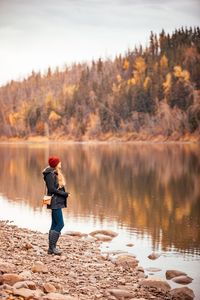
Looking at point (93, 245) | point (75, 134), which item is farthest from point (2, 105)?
point (93, 245)

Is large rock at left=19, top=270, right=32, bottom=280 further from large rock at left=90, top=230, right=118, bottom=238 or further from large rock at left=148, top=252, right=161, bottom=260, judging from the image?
large rock at left=90, top=230, right=118, bottom=238

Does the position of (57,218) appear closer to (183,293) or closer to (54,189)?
(54,189)

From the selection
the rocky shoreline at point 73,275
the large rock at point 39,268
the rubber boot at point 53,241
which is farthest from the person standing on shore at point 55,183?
the large rock at point 39,268

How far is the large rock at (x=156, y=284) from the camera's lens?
35.4ft

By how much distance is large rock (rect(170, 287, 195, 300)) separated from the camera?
10.4 meters

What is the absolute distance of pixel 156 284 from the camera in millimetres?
10820

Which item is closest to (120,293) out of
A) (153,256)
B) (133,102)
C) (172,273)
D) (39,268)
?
(39,268)

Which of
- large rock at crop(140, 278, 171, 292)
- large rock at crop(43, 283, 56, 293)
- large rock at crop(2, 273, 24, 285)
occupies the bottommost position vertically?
large rock at crop(140, 278, 171, 292)

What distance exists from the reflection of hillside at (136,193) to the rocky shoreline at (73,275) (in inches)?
121

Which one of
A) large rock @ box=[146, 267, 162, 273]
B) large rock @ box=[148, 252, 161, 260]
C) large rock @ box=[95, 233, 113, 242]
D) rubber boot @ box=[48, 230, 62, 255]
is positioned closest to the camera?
rubber boot @ box=[48, 230, 62, 255]

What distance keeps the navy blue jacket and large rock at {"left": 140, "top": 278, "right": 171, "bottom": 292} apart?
2457 millimetres

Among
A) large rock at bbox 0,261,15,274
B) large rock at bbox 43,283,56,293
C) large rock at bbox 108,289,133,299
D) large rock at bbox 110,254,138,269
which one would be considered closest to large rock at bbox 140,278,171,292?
large rock at bbox 108,289,133,299

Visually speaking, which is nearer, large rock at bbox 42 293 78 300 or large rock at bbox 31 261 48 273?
large rock at bbox 42 293 78 300

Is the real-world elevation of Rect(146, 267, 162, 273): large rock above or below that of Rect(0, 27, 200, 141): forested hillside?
below
